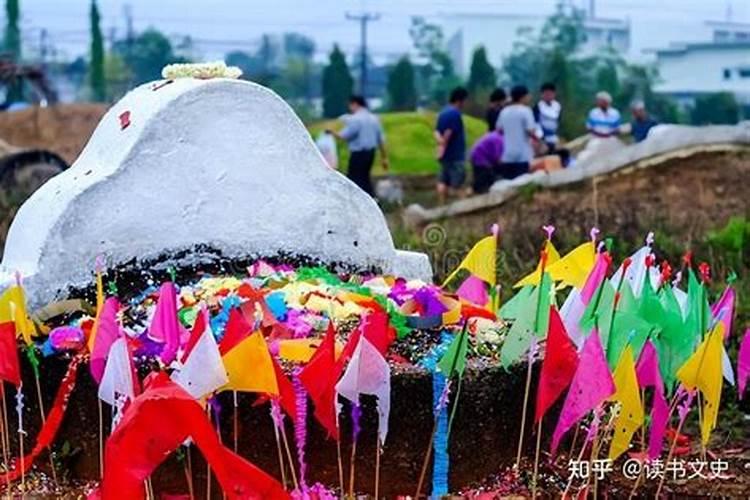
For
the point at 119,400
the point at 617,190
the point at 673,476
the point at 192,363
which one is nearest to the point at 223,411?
the point at 119,400

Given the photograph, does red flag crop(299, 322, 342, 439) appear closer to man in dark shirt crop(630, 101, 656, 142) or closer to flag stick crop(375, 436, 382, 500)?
flag stick crop(375, 436, 382, 500)

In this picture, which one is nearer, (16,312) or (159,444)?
(159,444)

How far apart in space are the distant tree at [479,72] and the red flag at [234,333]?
29.4 meters

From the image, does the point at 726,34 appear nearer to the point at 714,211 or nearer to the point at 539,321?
the point at 714,211

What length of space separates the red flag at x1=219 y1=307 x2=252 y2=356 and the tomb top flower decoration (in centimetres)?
188

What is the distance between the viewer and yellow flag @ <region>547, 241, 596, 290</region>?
5.11 meters

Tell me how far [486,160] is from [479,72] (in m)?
18.9

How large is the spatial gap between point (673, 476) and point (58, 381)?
7.42 ft

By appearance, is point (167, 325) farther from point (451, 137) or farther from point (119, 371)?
point (451, 137)

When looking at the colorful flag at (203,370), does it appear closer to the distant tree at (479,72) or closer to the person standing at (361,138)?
the person standing at (361,138)

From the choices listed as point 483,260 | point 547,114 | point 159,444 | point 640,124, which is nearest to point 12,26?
point 640,124

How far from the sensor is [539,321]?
4598 mm

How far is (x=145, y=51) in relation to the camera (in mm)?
41906

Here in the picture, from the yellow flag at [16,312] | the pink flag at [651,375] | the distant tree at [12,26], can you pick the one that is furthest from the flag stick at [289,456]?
the distant tree at [12,26]
